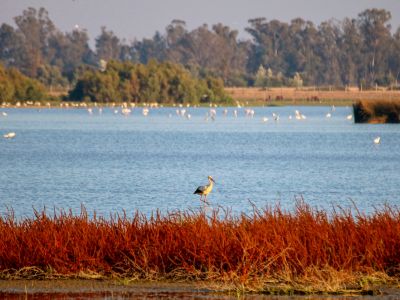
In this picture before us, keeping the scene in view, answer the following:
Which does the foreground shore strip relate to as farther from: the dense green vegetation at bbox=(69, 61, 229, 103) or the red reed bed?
the dense green vegetation at bbox=(69, 61, 229, 103)

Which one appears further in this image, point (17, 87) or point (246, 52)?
point (246, 52)

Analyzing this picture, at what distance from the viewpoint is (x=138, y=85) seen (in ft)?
379

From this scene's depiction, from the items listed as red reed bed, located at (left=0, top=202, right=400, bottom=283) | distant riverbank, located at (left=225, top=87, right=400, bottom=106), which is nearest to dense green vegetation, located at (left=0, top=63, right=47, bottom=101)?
distant riverbank, located at (left=225, top=87, right=400, bottom=106)

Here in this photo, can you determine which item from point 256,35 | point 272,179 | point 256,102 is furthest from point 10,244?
point 256,35

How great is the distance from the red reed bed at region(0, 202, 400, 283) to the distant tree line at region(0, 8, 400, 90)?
4982 inches

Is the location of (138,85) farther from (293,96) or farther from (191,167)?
(191,167)

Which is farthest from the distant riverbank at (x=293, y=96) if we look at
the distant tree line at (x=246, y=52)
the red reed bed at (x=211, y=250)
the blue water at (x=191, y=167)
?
the red reed bed at (x=211, y=250)

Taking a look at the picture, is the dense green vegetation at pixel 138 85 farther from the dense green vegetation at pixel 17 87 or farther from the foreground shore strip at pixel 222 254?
the foreground shore strip at pixel 222 254

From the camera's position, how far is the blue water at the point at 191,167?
81.4 ft

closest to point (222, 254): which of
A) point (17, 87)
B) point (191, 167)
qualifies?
point (191, 167)

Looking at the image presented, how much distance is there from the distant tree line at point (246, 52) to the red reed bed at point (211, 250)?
12654 cm

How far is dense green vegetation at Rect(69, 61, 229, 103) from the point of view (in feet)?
370

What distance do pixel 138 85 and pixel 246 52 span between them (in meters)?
58.6

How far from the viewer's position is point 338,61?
15675 cm
